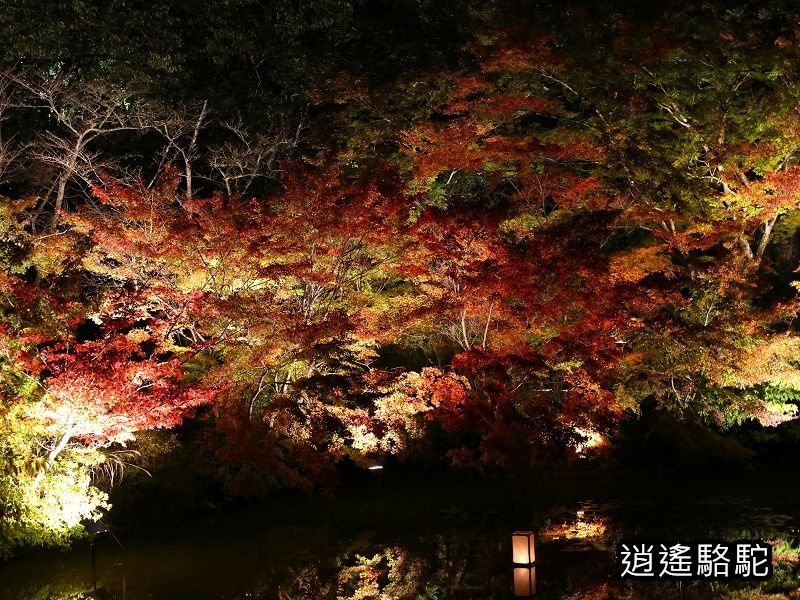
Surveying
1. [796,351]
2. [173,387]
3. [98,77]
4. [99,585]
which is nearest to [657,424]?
[796,351]

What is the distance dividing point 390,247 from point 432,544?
5.86 metres

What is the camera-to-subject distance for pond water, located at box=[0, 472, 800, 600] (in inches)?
374

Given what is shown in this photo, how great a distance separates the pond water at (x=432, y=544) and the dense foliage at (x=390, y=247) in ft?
2.38

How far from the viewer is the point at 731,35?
53.6ft

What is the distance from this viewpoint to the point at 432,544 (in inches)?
456

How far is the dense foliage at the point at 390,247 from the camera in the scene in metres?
13.0

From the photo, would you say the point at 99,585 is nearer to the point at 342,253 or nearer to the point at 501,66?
the point at 342,253

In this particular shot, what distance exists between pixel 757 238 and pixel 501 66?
8.34 meters
